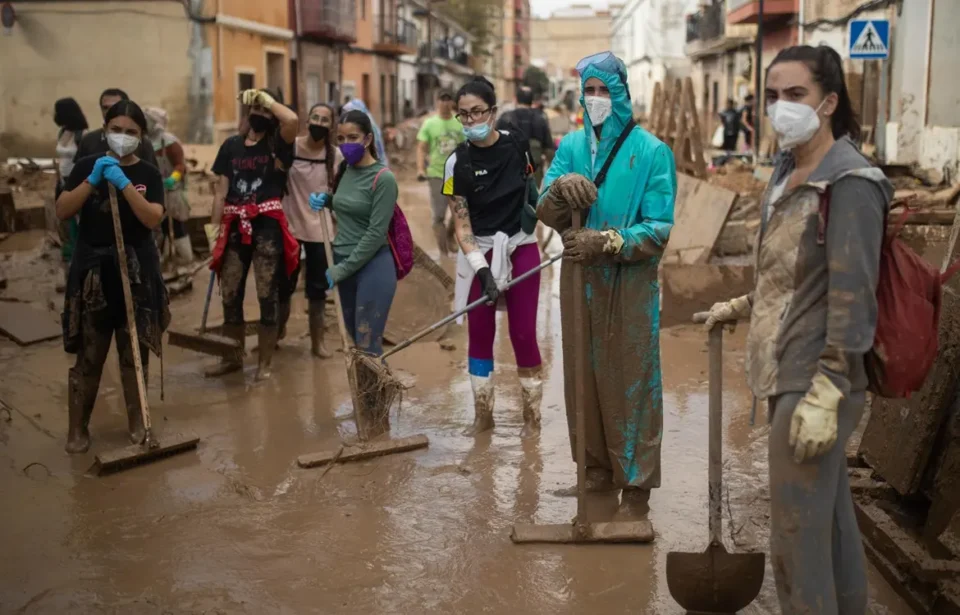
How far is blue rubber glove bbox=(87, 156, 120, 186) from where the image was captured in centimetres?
490

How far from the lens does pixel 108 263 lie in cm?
518

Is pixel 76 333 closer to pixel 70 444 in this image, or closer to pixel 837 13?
pixel 70 444

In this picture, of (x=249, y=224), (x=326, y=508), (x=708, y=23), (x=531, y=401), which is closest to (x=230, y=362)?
(x=249, y=224)

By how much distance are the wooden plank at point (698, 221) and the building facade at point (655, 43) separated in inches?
1307

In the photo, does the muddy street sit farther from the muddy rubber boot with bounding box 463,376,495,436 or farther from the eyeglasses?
the eyeglasses

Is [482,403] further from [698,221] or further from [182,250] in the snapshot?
[182,250]

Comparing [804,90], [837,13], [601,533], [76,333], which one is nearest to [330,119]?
[76,333]

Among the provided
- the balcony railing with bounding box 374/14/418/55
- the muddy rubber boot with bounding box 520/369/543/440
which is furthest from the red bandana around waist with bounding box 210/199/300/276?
the balcony railing with bounding box 374/14/418/55

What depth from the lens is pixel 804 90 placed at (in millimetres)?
2869

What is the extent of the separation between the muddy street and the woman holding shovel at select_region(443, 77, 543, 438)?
68 centimetres

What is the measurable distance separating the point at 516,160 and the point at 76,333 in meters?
2.41

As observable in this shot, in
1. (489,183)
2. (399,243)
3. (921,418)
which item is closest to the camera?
(921,418)

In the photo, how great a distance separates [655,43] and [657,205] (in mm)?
49995

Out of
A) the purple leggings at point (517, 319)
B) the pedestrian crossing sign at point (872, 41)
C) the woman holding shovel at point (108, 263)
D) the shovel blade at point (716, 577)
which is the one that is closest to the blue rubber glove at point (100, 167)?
the woman holding shovel at point (108, 263)
